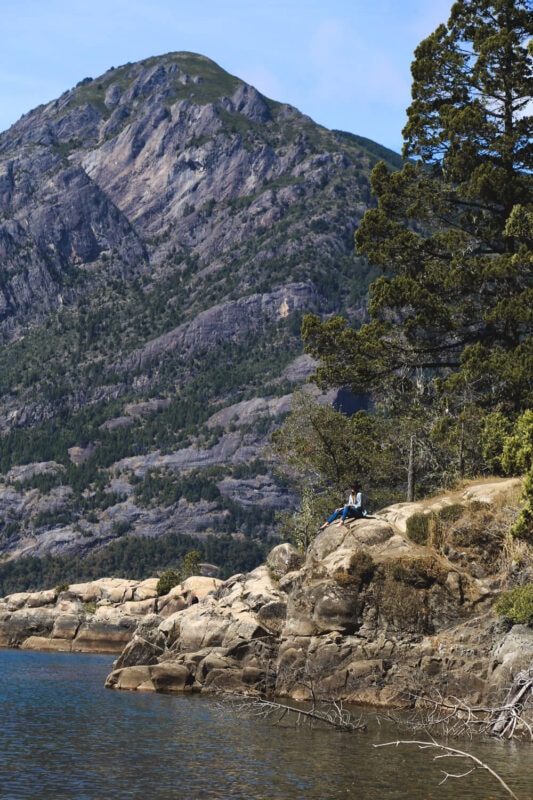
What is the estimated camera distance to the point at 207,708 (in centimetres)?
4184

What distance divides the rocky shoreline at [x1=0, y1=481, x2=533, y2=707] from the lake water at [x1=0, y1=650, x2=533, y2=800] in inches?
152

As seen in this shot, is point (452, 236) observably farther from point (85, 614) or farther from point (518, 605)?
point (85, 614)

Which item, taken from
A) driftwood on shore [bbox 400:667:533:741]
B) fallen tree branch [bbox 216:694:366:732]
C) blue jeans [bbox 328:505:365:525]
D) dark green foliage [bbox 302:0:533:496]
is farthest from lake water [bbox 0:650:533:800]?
dark green foliage [bbox 302:0:533:496]

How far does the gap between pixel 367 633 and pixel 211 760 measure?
15.2m

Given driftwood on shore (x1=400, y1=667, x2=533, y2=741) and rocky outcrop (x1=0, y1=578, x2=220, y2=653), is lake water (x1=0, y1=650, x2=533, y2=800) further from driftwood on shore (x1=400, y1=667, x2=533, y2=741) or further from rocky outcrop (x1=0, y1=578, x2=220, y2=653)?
rocky outcrop (x1=0, y1=578, x2=220, y2=653)

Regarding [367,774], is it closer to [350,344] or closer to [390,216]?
[350,344]

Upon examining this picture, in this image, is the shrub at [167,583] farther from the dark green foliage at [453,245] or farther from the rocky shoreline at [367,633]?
the dark green foliage at [453,245]

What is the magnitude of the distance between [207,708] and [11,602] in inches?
3087

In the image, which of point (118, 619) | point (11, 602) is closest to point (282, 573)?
point (118, 619)

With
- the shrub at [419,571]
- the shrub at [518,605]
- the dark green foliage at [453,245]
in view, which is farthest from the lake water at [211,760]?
the dark green foliage at [453,245]

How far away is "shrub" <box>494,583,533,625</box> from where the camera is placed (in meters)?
35.9

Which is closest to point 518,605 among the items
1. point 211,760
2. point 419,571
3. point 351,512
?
point 419,571

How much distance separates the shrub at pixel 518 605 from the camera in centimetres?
3591

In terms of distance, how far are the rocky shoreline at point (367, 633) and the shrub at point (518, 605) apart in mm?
503
